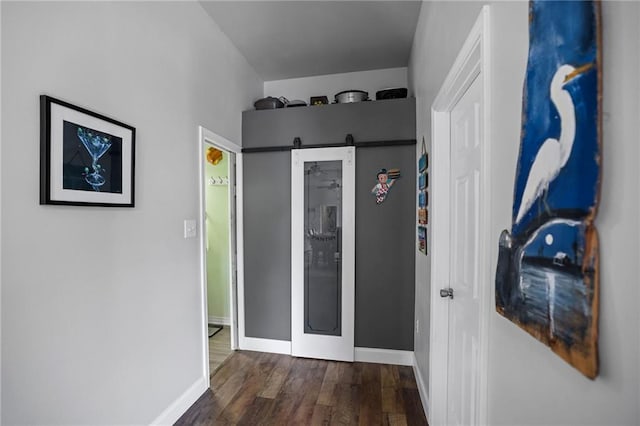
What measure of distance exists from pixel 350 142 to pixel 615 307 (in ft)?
7.79

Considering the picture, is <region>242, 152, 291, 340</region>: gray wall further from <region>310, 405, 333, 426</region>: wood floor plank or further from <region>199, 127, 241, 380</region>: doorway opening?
<region>310, 405, 333, 426</region>: wood floor plank

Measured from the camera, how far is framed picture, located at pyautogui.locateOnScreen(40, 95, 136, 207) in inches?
45.4

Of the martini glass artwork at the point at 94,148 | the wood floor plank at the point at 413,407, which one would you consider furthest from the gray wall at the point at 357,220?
the martini glass artwork at the point at 94,148

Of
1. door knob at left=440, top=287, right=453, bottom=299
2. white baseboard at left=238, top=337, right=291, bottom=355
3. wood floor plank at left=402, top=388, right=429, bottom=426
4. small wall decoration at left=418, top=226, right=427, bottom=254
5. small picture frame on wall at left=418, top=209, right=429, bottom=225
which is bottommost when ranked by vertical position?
wood floor plank at left=402, top=388, right=429, bottom=426

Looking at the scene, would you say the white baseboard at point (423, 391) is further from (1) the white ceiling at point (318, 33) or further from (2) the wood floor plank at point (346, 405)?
(1) the white ceiling at point (318, 33)

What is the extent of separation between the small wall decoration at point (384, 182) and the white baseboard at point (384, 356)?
141 centimetres

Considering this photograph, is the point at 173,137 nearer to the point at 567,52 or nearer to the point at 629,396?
the point at 567,52

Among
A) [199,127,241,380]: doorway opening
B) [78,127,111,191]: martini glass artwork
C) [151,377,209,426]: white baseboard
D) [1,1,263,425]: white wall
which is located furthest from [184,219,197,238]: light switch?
[151,377,209,426]: white baseboard

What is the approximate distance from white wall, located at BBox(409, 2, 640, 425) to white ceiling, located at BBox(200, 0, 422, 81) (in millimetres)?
1525

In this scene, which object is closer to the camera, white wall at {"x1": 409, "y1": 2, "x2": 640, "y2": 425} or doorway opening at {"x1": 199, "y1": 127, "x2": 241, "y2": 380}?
white wall at {"x1": 409, "y1": 2, "x2": 640, "y2": 425}

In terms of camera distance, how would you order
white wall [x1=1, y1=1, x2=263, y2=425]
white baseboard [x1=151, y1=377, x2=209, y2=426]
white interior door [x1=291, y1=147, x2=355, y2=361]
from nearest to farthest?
white wall [x1=1, y1=1, x2=263, y2=425] < white baseboard [x1=151, y1=377, x2=209, y2=426] < white interior door [x1=291, y1=147, x2=355, y2=361]

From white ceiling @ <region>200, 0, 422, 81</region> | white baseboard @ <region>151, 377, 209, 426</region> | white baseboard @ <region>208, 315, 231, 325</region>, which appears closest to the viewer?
white baseboard @ <region>151, 377, 209, 426</region>

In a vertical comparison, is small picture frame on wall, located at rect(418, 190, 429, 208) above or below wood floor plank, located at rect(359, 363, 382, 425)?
above

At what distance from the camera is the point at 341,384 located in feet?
7.74
